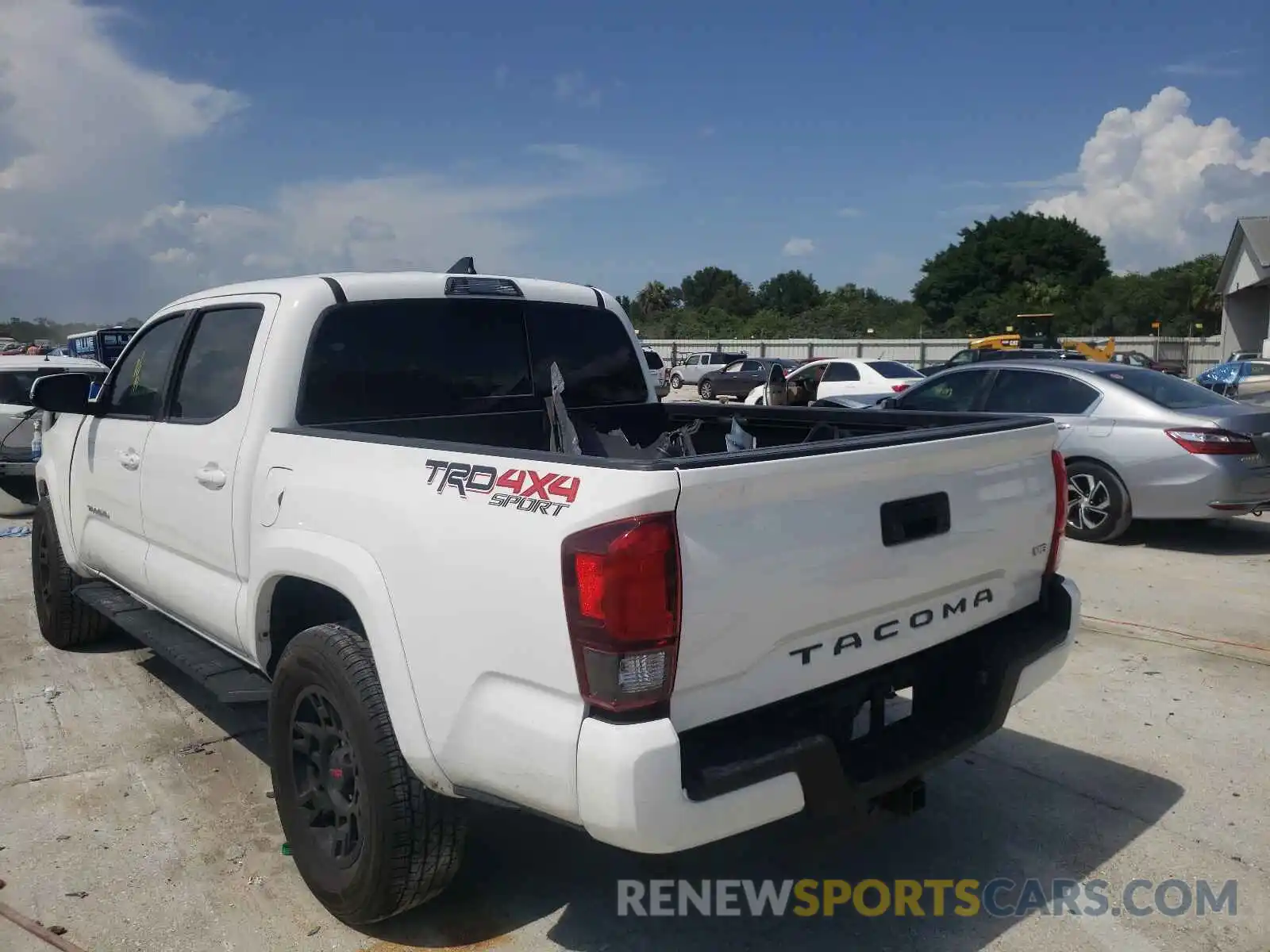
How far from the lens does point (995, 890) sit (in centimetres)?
335

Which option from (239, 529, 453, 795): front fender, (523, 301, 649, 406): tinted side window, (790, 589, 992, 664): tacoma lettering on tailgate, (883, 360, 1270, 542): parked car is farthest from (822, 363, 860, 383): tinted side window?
(239, 529, 453, 795): front fender

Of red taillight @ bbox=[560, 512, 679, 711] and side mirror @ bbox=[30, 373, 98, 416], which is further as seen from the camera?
side mirror @ bbox=[30, 373, 98, 416]

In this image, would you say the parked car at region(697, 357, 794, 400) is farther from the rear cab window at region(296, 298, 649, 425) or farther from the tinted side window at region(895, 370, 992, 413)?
the rear cab window at region(296, 298, 649, 425)

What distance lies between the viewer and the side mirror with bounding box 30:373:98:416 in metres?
4.62

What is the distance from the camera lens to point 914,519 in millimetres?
2877

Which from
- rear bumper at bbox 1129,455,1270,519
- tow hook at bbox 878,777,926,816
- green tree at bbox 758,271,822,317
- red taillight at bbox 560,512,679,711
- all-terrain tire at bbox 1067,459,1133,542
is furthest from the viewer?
green tree at bbox 758,271,822,317

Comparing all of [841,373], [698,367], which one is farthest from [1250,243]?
[841,373]

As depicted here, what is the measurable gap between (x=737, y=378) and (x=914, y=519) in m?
30.5

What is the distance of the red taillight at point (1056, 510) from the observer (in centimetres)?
352

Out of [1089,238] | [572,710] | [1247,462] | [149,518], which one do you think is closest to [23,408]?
[149,518]

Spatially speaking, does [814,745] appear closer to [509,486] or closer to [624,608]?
[624,608]

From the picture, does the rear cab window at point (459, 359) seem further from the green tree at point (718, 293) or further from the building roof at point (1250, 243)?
the green tree at point (718, 293)

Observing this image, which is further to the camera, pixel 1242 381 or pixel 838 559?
pixel 1242 381

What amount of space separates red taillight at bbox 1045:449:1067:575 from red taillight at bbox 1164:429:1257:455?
531cm
